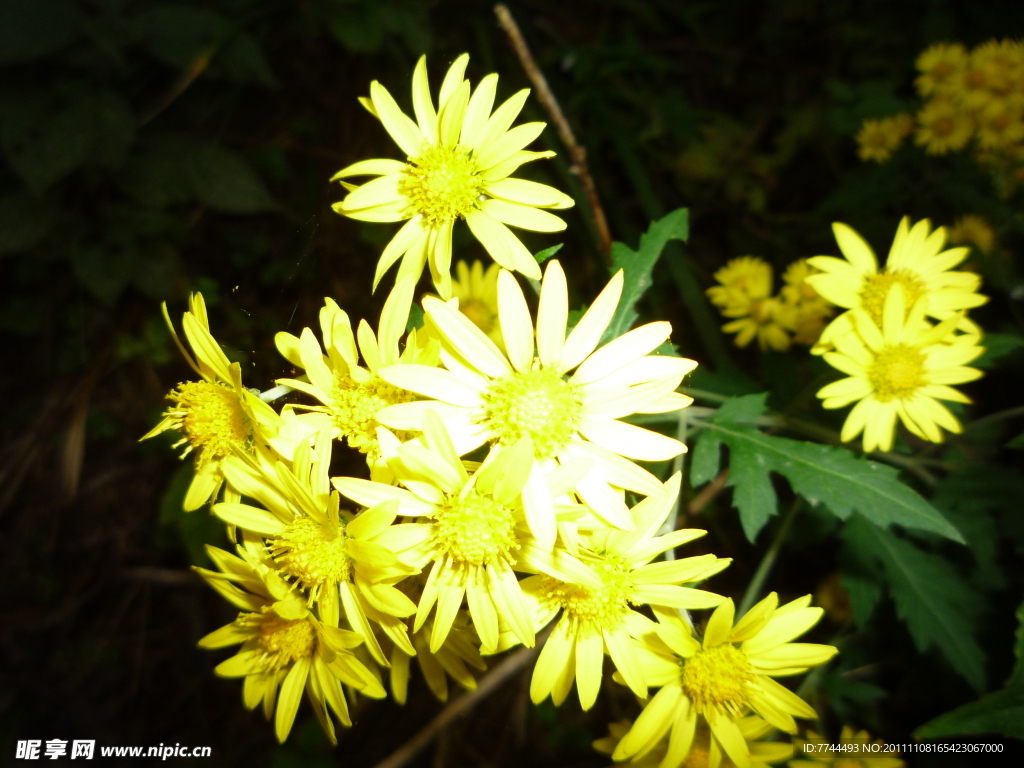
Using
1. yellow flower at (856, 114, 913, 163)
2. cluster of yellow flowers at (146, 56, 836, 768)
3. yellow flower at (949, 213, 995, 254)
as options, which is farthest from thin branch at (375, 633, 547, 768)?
yellow flower at (856, 114, 913, 163)

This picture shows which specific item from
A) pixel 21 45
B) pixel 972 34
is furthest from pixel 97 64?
pixel 972 34

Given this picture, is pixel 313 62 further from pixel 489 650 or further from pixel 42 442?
pixel 489 650

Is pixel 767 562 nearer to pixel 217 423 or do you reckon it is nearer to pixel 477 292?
pixel 477 292

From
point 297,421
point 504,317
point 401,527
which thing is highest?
point 504,317

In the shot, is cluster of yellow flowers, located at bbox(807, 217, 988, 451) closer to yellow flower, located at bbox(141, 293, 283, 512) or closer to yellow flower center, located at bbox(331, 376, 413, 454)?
yellow flower center, located at bbox(331, 376, 413, 454)

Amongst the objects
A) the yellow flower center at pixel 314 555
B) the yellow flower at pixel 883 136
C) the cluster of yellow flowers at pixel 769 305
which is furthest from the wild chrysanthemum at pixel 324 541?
the yellow flower at pixel 883 136

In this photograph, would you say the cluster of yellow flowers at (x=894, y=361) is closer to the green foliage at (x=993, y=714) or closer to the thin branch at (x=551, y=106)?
the green foliage at (x=993, y=714)

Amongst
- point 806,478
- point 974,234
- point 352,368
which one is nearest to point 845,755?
point 806,478
